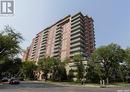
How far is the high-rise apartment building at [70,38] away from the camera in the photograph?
145 metres

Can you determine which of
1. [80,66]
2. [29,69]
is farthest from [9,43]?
[29,69]

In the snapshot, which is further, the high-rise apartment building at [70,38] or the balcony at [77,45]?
the high-rise apartment building at [70,38]

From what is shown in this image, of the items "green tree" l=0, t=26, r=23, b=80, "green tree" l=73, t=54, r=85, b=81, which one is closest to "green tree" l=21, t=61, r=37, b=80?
"green tree" l=73, t=54, r=85, b=81

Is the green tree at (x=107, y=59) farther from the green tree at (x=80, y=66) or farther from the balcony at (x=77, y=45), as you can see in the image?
the balcony at (x=77, y=45)

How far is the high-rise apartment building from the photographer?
145 m

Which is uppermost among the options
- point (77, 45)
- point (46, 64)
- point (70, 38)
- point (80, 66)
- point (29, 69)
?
point (70, 38)

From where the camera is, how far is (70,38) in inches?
5876

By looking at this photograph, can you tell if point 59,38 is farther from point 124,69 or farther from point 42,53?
point 124,69

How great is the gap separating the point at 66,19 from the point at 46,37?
2448cm

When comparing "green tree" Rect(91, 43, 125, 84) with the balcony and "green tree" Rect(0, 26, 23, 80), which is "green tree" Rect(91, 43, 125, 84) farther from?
the balcony

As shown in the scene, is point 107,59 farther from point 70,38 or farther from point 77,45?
point 70,38

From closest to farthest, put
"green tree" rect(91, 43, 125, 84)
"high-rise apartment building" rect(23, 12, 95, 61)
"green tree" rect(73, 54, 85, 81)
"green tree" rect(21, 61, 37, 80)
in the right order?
"green tree" rect(91, 43, 125, 84), "green tree" rect(73, 54, 85, 81), "green tree" rect(21, 61, 37, 80), "high-rise apartment building" rect(23, 12, 95, 61)

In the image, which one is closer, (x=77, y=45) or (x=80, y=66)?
(x=80, y=66)

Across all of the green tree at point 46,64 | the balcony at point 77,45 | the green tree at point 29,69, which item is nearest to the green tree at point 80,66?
the green tree at point 46,64
